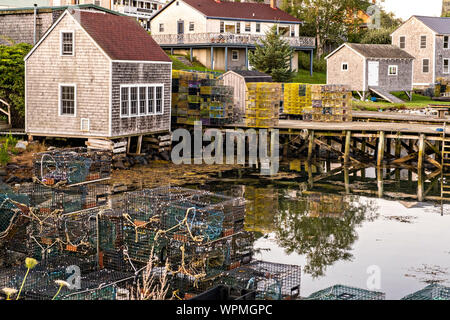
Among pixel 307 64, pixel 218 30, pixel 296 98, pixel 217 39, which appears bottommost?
pixel 296 98

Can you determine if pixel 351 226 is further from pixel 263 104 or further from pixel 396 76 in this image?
pixel 396 76

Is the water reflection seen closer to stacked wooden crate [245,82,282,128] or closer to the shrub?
stacked wooden crate [245,82,282,128]

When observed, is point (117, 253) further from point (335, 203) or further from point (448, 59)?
point (448, 59)

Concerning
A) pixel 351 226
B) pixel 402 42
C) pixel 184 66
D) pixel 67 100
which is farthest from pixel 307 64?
pixel 351 226

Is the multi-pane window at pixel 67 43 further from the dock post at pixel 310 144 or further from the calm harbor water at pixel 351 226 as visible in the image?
the dock post at pixel 310 144

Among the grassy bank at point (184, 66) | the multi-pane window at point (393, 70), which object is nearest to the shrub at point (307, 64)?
the grassy bank at point (184, 66)

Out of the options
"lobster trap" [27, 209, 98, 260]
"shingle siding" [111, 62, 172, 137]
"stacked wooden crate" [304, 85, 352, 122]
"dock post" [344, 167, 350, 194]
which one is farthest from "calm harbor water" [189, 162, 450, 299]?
"stacked wooden crate" [304, 85, 352, 122]

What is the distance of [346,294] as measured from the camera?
35.4 feet

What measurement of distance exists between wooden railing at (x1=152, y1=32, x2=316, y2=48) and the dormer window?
92.6 ft

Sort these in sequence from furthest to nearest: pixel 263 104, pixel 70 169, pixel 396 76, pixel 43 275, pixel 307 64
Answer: pixel 307 64 → pixel 396 76 → pixel 263 104 → pixel 70 169 → pixel 43 275

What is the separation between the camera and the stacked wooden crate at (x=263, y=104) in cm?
3516

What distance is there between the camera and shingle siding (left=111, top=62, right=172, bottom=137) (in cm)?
2969

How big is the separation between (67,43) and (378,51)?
3079cm
